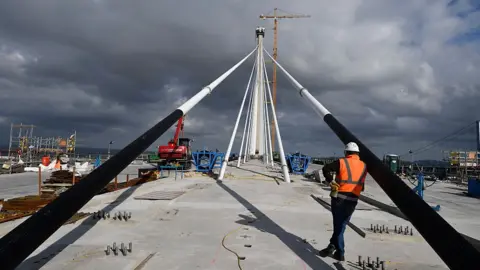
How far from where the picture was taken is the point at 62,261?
5332 millimetres

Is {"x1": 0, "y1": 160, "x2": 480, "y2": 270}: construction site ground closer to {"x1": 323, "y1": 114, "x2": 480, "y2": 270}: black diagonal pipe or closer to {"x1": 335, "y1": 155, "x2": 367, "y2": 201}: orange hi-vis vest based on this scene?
{"x1": 335, "y1": 155, "x2": 367, "y2": 201}: orange hi-vis vest

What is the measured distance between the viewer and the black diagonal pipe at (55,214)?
3.07 meters

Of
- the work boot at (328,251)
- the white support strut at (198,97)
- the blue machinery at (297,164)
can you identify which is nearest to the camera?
the work boot at (328,251)

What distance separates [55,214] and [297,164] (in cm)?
2900

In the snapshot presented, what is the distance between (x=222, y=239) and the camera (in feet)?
22.5

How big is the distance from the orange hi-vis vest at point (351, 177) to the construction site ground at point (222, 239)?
48.3 inches

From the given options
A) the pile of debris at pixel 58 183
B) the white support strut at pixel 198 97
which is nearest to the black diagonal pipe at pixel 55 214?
the white support strut at pixel 198 97

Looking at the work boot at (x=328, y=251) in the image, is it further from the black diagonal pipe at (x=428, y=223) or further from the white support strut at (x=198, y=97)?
the white support strut at (x=198, y=97)

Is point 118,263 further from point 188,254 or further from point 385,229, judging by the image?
point 385,229

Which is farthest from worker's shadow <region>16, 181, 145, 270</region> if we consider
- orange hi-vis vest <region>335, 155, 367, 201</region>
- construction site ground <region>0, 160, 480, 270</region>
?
orange hi-vis vest <region>335, 155, 367, 201</region>

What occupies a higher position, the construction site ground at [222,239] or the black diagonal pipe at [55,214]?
the black diagonal pipe at [55,214]

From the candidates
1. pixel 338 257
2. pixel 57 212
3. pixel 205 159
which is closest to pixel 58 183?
pixel 57 212

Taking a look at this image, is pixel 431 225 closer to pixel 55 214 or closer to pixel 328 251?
pixel 328 251

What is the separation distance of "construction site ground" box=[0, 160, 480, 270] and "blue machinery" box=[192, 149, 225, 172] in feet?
48.8
